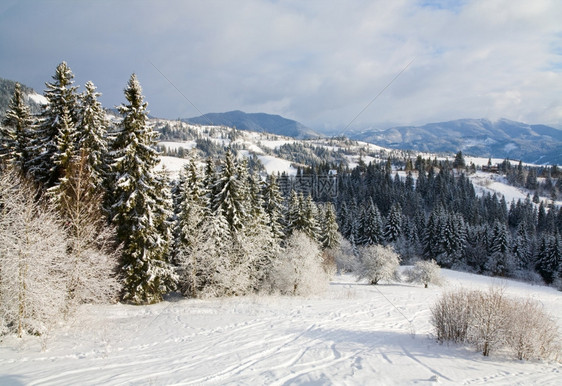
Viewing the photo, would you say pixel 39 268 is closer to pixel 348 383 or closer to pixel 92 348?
pixel 92 348

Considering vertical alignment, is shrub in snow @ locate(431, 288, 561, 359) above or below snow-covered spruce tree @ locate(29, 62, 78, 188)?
below

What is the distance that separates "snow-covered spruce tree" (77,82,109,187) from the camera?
21.9 meters

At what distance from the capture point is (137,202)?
2248 cm

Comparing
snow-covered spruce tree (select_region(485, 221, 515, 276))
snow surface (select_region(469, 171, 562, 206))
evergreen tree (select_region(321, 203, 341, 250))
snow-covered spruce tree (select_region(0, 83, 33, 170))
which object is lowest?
snow-covered spruce tree (select_region(485, 221, 515, 276))

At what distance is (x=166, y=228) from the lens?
24.5m

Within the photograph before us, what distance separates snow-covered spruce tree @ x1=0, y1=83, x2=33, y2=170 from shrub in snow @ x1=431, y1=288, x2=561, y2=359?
98.9ft

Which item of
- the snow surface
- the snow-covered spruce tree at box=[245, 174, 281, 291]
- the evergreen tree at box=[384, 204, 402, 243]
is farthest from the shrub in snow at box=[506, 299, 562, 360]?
the snow surface

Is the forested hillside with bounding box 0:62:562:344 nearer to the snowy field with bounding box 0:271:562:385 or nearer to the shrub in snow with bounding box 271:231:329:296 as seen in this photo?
the shrub in snow with bounding box 271:231:329:296

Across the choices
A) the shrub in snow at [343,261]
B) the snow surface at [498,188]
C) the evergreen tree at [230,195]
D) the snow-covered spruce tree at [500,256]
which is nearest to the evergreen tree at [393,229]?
the snow-covered spruce tree at [500,256]

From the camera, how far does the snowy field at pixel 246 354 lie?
1023cm

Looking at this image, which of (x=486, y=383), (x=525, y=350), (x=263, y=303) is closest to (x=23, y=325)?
(x=263, y=303)

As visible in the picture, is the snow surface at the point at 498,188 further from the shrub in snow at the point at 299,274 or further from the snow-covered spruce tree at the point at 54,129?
the snow-covered spruce tree at the point at 54,129

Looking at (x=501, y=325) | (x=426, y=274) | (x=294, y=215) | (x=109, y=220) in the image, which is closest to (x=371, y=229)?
(x=426, y=274)

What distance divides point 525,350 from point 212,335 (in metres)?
14.0
